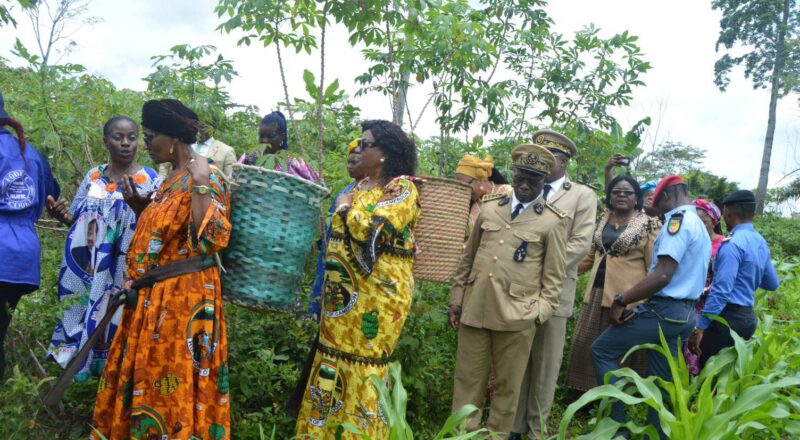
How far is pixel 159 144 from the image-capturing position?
2.88m

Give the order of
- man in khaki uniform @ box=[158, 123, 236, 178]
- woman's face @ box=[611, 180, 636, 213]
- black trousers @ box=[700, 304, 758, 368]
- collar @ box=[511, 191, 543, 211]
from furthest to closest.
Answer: woman's face @ box=[611, 180, 636, 213] < black trousers @ box=[700, 304, 758, 368] < man in khaki uniform @ box=[158, 123, 236, 178] < collar @ box=[511, 191, 543, 211]

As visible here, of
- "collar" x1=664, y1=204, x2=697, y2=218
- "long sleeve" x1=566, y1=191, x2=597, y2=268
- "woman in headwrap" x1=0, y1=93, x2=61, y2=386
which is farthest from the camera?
"long sleeve" x1=566, y1=191, x2=597, y2=268

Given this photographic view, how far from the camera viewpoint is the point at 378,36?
4250mm

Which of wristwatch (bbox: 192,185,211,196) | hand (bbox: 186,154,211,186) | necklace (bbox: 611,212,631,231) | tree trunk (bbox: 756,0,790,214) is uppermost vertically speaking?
tree trunk (bbox: 756,0,790,214)

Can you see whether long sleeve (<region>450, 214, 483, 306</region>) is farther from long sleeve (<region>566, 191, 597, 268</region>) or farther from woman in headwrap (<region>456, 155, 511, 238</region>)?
long sleeve (<region>566, 191, 597, 268</region>)

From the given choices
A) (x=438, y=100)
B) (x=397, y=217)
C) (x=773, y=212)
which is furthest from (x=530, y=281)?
(x=773, y=212)

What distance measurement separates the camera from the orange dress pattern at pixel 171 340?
108 inches

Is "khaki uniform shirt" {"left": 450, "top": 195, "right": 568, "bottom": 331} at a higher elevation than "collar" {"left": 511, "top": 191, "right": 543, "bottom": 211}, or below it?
below

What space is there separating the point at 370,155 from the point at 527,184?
103 cm

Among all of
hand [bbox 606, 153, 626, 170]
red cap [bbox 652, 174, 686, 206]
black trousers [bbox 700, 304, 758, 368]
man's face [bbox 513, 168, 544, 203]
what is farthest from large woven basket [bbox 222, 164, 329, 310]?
black trousers [bbox 700, 304, 758, 368]

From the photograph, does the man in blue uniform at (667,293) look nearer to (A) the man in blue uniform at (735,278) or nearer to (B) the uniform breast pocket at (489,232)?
(A) the man in blue uniform at (735,278)

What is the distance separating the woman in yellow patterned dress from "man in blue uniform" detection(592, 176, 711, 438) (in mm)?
1632

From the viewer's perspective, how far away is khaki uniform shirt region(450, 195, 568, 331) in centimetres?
365

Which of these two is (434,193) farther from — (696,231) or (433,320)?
(696,231)
